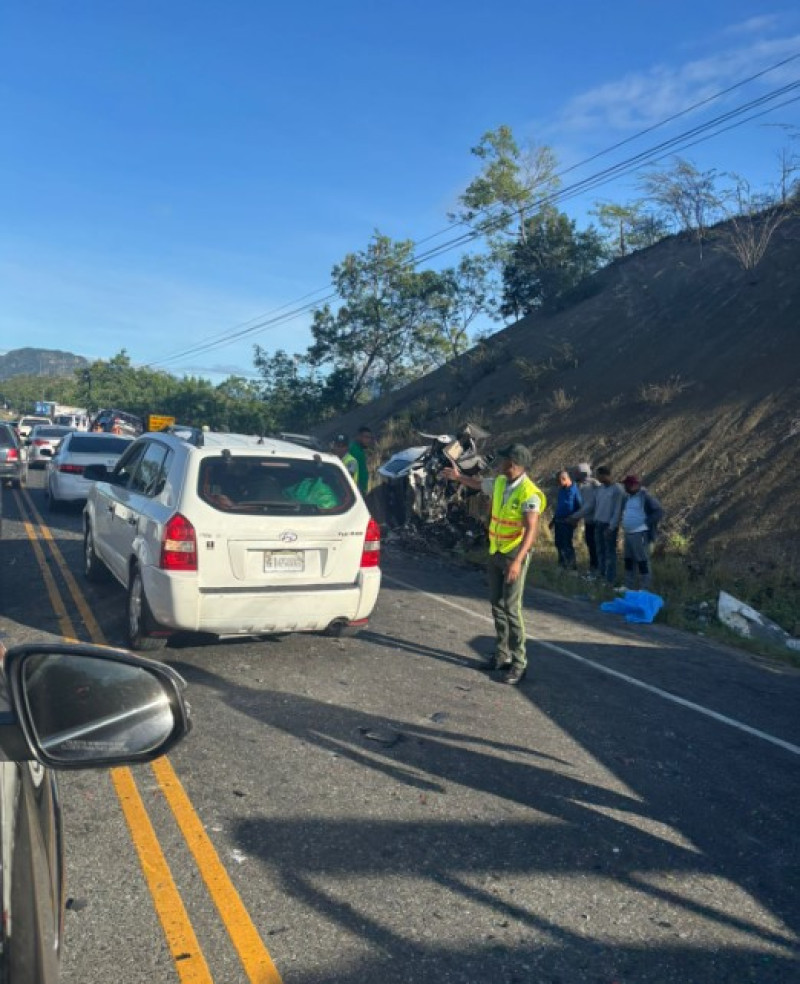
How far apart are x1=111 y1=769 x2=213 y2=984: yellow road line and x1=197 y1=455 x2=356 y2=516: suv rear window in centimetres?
237

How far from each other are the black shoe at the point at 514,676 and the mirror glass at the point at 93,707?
5.08 meters

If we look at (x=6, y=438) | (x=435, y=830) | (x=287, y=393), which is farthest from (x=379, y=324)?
(x=435, y=830)

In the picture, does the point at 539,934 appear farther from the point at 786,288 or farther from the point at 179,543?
the point at 786,288

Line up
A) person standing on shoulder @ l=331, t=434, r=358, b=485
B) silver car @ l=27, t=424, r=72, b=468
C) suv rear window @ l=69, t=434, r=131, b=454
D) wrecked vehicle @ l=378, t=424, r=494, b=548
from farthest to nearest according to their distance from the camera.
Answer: silver car @ l=27, t=424, r=72, b=468
suv rear window @ l=69, t=434, r=131, b=454
wrecked vehicle @ l=378, t=424, r=494, b=548
person standing on shoulder @ l=331, t=434, r=358, b=485

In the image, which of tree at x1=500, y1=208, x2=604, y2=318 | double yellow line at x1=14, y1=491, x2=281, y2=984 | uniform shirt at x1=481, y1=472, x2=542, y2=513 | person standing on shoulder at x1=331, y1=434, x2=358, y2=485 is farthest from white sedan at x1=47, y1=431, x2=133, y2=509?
tree at x1=500, y1=208, x2=604, y2=318

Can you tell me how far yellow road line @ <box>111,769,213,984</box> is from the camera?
293cm

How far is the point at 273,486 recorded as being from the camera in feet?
21.7

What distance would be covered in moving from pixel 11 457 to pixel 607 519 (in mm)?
13144

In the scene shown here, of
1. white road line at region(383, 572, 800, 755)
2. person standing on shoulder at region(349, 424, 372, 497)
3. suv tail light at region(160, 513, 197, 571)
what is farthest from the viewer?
person standing on shoulder at region(349, 424, 372, 497)

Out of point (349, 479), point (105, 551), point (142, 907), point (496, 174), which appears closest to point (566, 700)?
point (349, 479)

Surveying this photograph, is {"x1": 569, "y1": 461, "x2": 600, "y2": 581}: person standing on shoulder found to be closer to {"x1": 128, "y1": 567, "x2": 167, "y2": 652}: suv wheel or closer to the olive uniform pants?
the olive uniform pants

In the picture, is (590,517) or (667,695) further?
(590,517)

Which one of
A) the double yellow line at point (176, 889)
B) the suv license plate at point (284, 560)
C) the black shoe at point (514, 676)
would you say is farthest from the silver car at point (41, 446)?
the double yellow line at point (176, 889)

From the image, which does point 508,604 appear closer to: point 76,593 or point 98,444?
point 76,593
